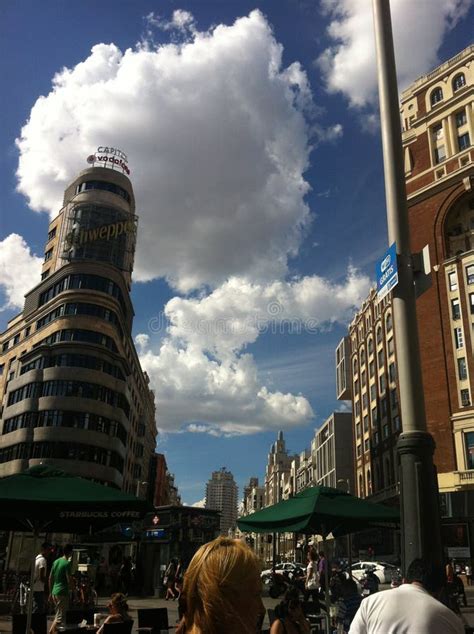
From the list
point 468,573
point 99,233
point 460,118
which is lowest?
point 468,573

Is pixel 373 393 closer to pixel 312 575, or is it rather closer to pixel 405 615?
pixel 312 575

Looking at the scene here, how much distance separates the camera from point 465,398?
48281 millimetres

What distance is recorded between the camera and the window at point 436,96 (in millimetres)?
57981

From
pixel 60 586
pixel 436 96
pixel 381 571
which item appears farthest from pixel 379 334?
pixel 60 586

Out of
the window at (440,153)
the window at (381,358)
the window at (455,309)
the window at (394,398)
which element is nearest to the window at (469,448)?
the window at (455,309)

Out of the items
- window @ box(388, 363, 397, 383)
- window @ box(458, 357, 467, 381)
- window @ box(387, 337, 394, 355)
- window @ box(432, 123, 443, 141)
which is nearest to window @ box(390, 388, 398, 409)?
window @ box(388, 363, 397, 383)

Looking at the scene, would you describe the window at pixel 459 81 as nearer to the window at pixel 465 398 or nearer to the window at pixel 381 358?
the window at pixel 381 358

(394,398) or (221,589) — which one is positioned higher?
(394,398)

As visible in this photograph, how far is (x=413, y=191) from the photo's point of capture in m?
57.3

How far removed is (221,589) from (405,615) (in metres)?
2.32

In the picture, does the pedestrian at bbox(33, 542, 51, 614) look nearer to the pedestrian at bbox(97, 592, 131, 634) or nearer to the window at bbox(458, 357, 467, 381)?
the pedestrian at bbox(97, 592, 131, 634)

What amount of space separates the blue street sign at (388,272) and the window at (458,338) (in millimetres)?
45361

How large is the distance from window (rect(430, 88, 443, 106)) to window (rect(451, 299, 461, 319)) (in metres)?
21.4

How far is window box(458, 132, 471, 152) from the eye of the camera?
5394cm
